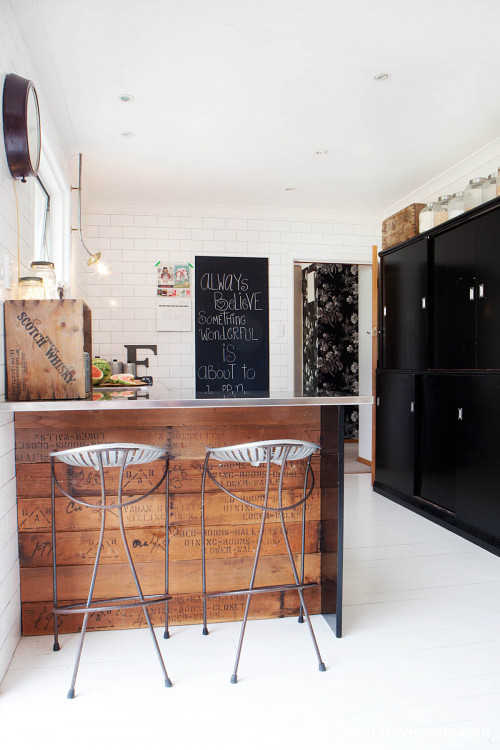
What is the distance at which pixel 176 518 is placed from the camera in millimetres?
2270

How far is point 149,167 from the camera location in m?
4.04

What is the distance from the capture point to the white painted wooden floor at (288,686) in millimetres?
1597

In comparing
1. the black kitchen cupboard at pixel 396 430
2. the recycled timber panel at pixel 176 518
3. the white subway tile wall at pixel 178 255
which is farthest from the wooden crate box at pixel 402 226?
the recycled timber panel at pixel 176 518

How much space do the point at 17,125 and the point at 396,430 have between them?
3426 mm

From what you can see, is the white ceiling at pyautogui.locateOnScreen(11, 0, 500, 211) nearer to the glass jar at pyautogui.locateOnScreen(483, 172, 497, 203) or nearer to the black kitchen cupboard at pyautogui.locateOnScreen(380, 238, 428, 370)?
the glass jar at pyautogui.locateOnScreen(483, 172, 497, 203)

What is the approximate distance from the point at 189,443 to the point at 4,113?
150cm

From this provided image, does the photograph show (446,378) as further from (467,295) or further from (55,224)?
(55,224)

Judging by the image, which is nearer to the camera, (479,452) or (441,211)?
(479,452)

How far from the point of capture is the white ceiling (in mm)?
2305

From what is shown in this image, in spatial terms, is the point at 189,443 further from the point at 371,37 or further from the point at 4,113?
the point at 371,37

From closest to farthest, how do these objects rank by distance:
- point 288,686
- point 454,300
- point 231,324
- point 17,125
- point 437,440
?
point 288,686 → point 17,125 → point 454,300 → point 437,440 → point 231,324

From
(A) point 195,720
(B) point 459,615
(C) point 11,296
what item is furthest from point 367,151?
(A) point 195,720

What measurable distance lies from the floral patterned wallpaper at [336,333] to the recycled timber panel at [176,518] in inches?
205

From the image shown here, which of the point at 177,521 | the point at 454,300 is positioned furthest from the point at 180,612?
the point at 454,300
